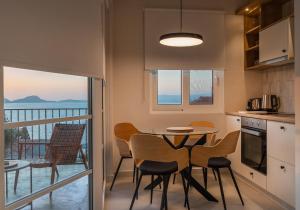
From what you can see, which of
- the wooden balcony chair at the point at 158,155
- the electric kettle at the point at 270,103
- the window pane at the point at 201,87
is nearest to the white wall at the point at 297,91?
the wooden balcony chair at the point at 158,155

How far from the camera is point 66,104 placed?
79.7 inches

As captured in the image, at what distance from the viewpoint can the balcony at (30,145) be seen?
1.45 meters

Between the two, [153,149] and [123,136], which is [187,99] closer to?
[123,136]

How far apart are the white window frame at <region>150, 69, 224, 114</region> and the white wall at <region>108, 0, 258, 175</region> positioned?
15 cm

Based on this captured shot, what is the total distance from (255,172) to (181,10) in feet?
8.10

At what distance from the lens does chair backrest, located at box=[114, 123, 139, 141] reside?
3918 mm

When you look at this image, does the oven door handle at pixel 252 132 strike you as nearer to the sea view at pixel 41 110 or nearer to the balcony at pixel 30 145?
the sea view at pixel 41 110

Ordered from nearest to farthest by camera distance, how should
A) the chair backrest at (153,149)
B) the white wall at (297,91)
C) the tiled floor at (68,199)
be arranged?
the tiled floor at (68,199) < the white wall at (297,91) < the chair backrest at (153,149)

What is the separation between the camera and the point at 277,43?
3.46 meters

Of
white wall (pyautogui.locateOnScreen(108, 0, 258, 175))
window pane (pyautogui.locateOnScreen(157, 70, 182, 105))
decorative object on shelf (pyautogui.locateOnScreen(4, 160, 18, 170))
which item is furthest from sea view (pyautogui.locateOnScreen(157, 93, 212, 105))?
decorative object on shelf (pyautogui.locateOnScreen(4, 160, 18, 170))

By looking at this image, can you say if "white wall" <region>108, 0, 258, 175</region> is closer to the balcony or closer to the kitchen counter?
the kitchen counter

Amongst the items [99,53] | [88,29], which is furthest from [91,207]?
[88,29]

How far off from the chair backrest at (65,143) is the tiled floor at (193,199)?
3.86ft

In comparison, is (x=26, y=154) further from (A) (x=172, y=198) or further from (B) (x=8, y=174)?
(A) (x=172, y=198)
